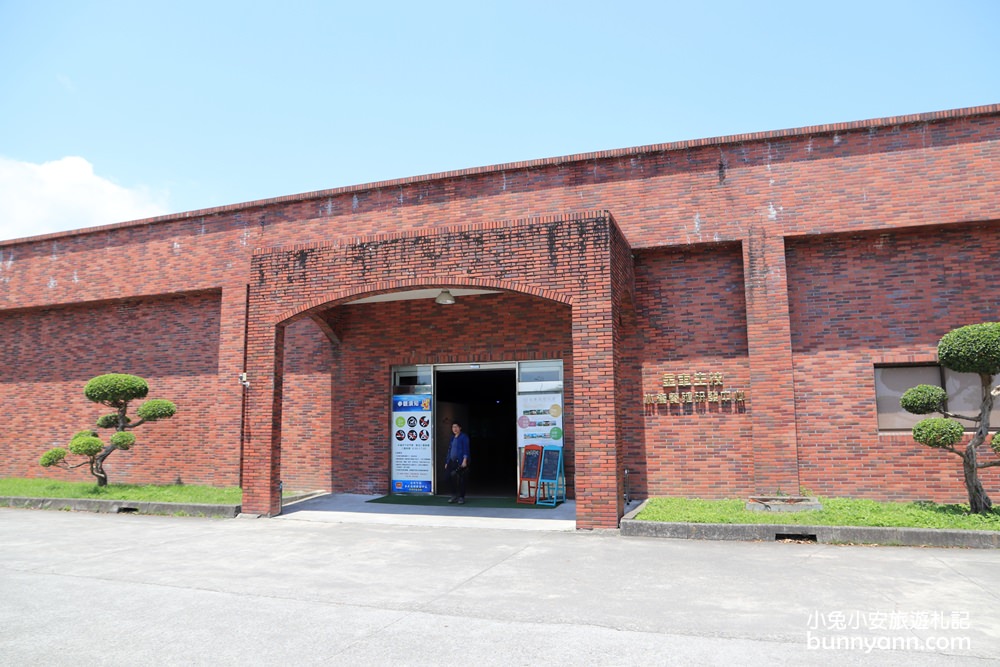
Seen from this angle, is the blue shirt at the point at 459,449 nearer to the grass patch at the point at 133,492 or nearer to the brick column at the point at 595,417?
the brick column at the point at 595,417

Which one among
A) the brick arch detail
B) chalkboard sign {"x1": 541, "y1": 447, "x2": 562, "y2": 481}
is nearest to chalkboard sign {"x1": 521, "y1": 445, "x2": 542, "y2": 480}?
chalkboard sign {"x1": 541, "y1": 447, "x2": 562, "y2": 481}

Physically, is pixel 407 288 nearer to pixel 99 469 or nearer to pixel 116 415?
pixel 116 415

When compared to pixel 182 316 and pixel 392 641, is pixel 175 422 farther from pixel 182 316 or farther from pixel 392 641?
pixel 392 641

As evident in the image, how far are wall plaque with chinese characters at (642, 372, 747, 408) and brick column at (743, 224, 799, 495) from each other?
381 mm

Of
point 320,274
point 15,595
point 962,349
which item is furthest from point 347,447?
point 962,349

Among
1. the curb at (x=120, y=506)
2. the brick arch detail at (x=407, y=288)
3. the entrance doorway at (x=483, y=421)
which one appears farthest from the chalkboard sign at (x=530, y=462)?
the curb at (x=120, y=506)

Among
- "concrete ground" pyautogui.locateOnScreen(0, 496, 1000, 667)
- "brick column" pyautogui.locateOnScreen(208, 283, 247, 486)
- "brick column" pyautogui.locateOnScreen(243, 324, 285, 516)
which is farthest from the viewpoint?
"brick column" pyautogui.locateOnScreen(208, 283, 247, 486)

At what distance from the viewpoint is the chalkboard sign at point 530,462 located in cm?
1261

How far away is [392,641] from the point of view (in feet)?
16.0

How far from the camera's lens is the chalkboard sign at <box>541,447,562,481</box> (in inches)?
494

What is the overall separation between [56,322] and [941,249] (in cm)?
2013

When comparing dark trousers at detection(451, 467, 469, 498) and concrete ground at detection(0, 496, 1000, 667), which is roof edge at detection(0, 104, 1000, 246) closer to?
dark trousers at detection(451, 467, 469, 498)

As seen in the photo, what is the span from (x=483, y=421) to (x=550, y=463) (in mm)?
6838

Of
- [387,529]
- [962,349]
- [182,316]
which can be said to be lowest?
[387,529]
